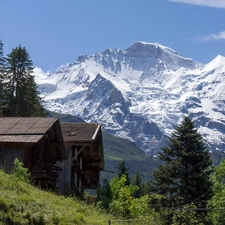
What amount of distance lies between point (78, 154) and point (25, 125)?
8.83m

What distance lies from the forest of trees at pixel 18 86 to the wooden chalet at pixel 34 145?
27.1 m

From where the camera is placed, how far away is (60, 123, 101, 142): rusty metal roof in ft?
117

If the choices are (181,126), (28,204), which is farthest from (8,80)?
(28,204)

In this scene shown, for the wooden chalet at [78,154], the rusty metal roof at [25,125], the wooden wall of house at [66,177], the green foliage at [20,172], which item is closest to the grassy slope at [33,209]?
the green foliage at [20,172]

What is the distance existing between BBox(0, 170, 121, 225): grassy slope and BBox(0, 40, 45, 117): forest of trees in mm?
40321

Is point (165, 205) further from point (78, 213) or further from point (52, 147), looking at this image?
point (78, 213)

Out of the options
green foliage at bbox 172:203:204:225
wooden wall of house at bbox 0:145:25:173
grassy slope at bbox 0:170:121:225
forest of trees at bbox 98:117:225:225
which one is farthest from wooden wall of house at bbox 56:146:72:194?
grassy slope at bbox 0:170:121:225

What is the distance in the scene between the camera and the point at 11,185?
739 inches

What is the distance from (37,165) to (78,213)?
11.4 metres

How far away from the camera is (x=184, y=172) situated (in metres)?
50.1

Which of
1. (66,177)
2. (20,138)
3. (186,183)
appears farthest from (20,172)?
(186,183)

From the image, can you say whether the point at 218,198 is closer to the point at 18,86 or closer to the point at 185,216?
the point at 185,216

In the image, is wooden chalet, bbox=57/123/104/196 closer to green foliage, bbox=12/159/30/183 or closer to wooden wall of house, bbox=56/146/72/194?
wooden wall of house, bbox=56/146/72/194

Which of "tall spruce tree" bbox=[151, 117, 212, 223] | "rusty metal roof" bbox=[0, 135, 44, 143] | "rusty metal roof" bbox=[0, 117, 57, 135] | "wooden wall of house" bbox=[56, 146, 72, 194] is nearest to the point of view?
"rusty metal roof" bbox=[0, 135, 44, 143]
